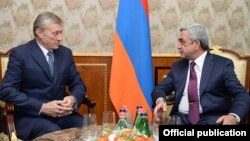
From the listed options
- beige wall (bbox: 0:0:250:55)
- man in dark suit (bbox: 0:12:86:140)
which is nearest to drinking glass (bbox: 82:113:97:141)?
man in dark suit (bbox: 0:12:86:140)

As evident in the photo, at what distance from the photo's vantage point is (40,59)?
8.39ft

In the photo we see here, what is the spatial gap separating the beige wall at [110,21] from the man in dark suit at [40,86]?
766mm

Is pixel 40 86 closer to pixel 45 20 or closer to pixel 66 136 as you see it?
pixel 45 20

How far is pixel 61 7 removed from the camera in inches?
132

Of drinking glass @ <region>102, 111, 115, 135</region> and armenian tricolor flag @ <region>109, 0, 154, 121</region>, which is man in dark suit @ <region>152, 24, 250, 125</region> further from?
drinking glass @ <region>102, 111, 115, 135</region>

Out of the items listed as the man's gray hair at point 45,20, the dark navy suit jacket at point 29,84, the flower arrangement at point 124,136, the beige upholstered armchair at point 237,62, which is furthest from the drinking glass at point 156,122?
the beige upholstered armchair at point 237,62

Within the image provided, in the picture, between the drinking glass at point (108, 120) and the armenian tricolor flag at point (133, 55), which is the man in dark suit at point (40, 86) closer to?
the armenian tricolor flag at point (133, 55)

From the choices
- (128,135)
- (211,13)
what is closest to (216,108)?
(128,135)

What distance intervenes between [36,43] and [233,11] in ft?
6.04

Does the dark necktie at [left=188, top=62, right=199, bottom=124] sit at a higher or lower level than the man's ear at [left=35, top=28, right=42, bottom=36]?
lower

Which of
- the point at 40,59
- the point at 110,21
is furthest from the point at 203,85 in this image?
the point at 110,21

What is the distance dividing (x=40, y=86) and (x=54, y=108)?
23cm

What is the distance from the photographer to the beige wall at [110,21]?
3.35 m

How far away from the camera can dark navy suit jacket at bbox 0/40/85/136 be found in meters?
2.46
